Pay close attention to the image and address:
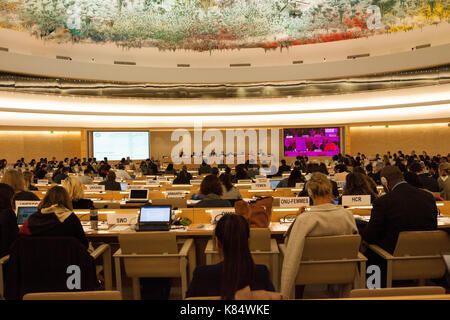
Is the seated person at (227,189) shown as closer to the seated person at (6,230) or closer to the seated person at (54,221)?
the seated person at (54,221)

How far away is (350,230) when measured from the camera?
148 inches

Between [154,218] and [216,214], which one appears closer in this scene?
[154,218]

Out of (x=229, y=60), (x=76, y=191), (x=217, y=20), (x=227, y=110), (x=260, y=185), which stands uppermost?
(x=217, y=20)

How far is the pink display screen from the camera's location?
845 inches

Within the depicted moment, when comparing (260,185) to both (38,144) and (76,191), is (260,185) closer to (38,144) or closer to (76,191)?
(76,191)

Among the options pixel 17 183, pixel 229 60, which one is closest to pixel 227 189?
pixel 17 183

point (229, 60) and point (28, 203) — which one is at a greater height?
point (229, 60)

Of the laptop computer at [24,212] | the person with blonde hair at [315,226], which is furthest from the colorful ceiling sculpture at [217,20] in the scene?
the person with blonde hair at [315,226]

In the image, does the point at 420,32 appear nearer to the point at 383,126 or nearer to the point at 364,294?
the point at 383,126

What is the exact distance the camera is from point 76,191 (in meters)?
5.92

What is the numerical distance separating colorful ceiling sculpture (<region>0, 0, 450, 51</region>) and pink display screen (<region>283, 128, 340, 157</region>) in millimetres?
5066

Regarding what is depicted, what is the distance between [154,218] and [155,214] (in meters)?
0.05

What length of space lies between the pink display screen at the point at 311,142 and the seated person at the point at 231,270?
775 inches

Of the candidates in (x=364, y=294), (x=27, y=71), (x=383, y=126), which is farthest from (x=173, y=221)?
(x=383, y=126)
